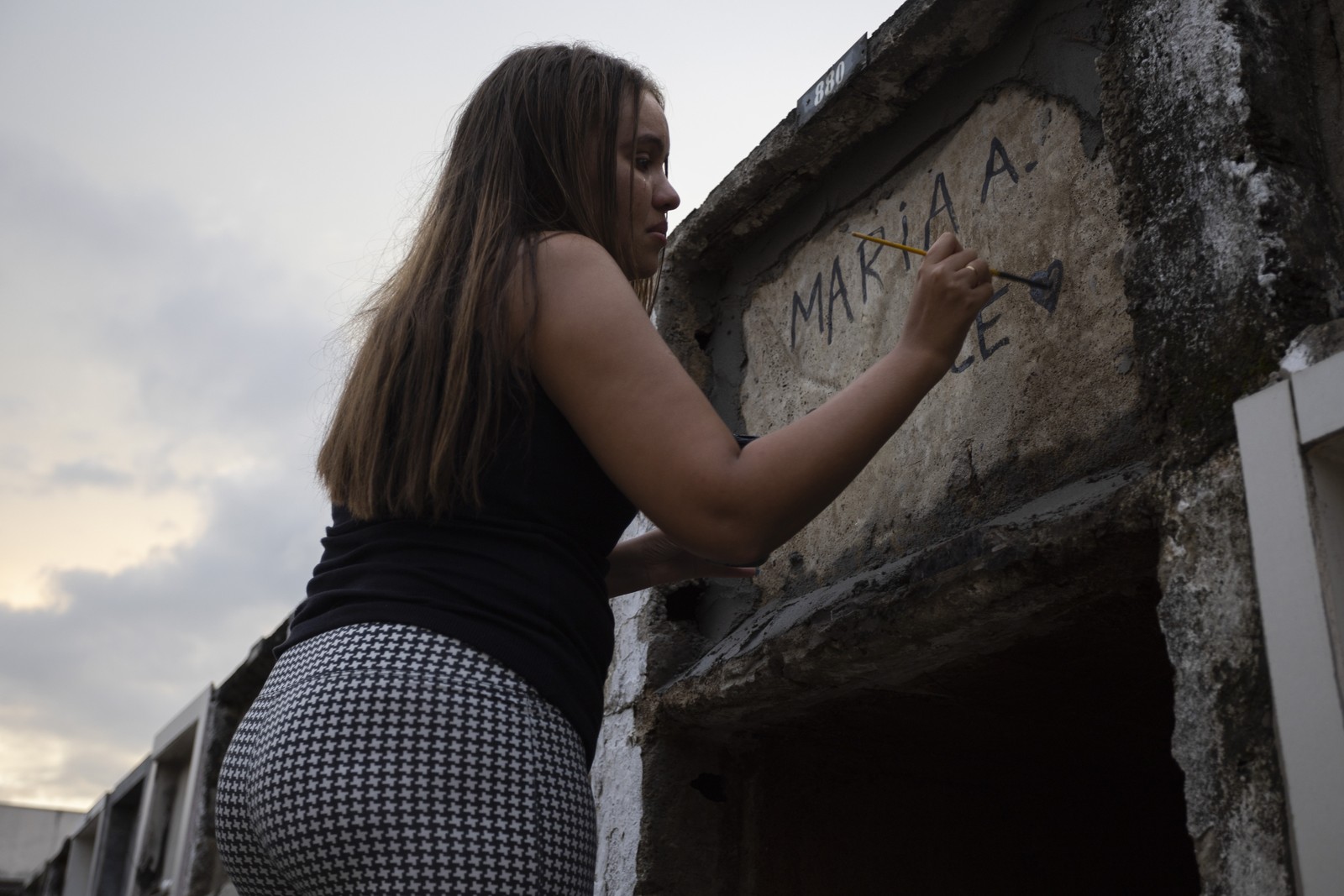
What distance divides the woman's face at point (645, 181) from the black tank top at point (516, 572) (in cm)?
36

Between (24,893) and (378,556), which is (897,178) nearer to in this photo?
(378,556)

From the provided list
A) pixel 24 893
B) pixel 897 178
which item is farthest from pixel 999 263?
pixel 24 893

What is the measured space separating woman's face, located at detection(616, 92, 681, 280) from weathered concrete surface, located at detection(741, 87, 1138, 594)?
0.79 metres

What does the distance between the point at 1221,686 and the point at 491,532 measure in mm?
823

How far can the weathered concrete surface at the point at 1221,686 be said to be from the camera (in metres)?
1.26

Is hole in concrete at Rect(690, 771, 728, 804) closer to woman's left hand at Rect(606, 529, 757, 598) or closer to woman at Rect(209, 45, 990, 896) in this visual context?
woman's left hand at Rect(606, 529, 757, 598)

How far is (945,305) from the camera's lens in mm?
1407

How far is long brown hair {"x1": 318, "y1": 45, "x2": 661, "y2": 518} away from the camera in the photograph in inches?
49.3

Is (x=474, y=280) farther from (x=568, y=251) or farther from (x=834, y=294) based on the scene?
(x=834, y=294)

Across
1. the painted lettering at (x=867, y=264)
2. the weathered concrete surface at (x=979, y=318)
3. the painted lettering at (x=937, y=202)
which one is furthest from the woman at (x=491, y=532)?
the painted lettering at (x=867, y=264)

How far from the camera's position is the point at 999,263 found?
2.21 m

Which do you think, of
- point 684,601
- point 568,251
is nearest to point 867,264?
point 684,601

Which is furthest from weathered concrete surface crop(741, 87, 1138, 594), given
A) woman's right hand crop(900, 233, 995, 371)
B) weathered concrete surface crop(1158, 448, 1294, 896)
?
woman's right hand crop(900, 233, 995, 371)

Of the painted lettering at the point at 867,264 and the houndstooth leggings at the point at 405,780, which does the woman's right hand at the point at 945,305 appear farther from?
the painted lettering at the point at 867,264
